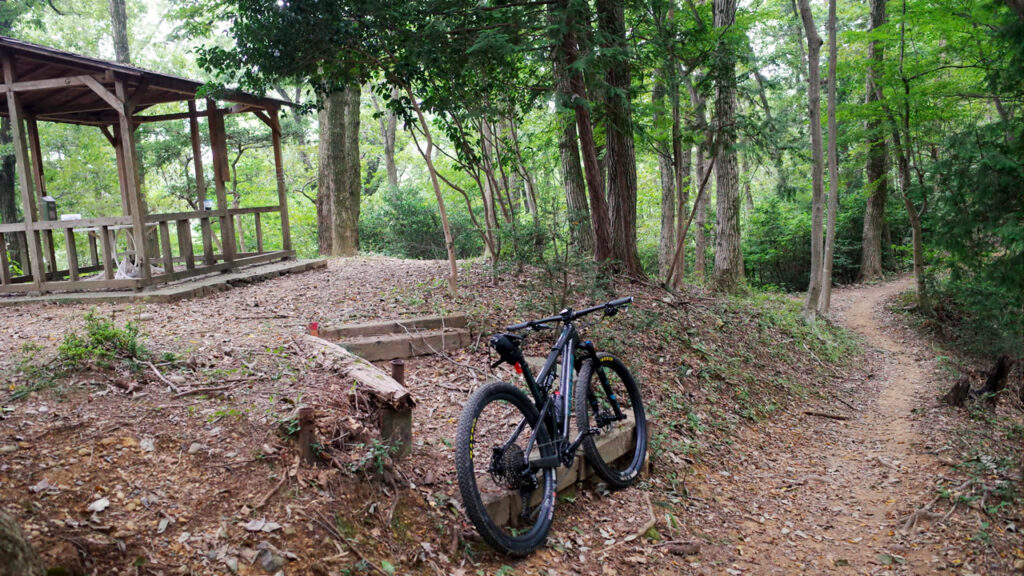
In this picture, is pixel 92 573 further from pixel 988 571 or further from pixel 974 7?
pixel 974 7

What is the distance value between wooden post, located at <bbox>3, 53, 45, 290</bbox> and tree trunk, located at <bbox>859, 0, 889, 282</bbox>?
14.0 metres

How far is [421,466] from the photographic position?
3.82 metres

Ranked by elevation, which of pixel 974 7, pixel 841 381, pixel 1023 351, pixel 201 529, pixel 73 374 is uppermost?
pixel 974 7

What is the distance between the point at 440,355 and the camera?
19.4 feet

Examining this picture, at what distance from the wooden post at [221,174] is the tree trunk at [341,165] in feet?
8.95

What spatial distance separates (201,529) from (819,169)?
37.6ft

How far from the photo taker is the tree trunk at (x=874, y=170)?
13.2 m

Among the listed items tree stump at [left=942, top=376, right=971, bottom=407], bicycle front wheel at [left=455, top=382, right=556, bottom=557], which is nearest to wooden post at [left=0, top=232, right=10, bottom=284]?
bicycle front wheel at [left=455, top=382, right=556, bottom=557]

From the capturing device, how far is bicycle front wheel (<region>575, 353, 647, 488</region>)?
13.8 ft

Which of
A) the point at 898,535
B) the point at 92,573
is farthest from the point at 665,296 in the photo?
the point at 92,573

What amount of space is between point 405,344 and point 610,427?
2179 mm

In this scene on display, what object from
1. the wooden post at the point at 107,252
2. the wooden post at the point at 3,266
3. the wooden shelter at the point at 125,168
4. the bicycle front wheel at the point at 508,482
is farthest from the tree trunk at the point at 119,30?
the bicycle front wheel at the point at 508,482

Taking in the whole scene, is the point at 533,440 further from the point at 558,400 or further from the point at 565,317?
the point at 565,317

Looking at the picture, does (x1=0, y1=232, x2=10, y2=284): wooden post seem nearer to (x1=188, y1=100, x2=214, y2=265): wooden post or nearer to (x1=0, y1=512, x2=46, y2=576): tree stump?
(x1=188, y1=100, x2=214, y2=265): wooden post
